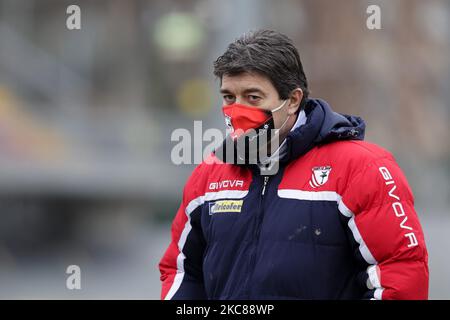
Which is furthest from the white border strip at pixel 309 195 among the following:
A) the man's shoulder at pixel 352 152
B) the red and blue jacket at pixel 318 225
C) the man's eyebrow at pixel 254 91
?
the man's eyebrow at pixel 254 91

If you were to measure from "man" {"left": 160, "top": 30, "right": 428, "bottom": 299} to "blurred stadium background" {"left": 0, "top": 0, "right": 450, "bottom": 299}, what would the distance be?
29.3 feet

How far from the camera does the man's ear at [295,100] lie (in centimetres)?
331

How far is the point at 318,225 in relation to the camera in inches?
120

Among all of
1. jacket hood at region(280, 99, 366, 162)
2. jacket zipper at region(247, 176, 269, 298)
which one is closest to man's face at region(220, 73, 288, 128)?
jacket hood at region(280, 99, 366, 162)

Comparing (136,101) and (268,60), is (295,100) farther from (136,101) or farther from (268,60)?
(136,101)

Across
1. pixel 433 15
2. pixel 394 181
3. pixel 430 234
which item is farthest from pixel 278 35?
pixel 433 15

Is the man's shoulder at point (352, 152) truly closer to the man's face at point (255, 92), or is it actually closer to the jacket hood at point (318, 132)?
the jacket hood at point (318, 132)

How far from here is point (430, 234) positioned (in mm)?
10641

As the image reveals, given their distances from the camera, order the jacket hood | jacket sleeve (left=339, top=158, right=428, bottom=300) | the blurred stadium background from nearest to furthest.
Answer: jacket sleeve (left=339, top=158, right=428, bottom=300)
the jacket hood
the blurred stadium background

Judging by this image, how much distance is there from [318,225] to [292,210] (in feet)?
A: 0.37

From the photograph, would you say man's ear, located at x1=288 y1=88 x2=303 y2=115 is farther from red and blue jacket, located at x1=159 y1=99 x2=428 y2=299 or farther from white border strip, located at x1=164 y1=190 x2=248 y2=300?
white border strip, located at x1=164 y1=190 x2=248 y2=300

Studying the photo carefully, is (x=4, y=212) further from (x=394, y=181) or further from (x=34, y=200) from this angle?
(x=394, y=181)

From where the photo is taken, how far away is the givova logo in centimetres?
324

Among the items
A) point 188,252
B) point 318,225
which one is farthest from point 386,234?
point 188,252
